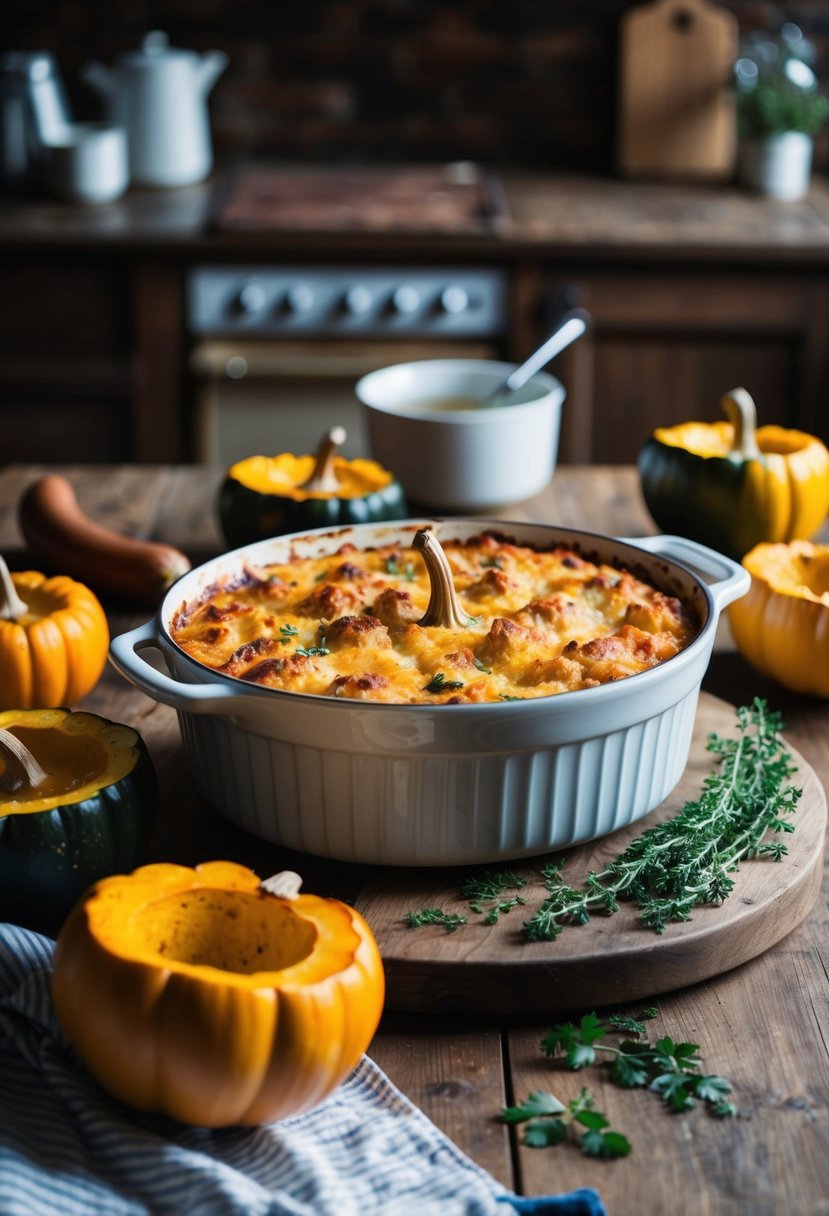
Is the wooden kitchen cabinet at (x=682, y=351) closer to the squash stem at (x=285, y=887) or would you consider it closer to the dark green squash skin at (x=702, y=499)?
the dark green squash skin at (x=702, y=499)

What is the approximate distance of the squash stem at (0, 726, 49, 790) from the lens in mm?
1246

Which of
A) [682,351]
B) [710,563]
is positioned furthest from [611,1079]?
[682,351]

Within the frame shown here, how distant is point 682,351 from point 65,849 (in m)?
2.80

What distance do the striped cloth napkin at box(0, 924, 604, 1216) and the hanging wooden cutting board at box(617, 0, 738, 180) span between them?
3.54 m

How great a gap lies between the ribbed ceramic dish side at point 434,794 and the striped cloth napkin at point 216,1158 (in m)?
0.22

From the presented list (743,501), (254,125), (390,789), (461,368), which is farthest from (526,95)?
(390,789)

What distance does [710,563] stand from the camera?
1628 mm

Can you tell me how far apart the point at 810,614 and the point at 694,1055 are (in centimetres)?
68

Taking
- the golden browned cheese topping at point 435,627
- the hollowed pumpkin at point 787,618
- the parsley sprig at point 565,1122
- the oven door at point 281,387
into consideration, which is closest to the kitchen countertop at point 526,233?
the oven door at point 281,387

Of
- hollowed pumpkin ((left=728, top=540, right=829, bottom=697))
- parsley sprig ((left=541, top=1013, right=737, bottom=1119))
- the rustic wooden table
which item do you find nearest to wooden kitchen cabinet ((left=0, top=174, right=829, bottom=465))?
hollowed pumpkin ((left=728, top=540, right=829, bottom=697))

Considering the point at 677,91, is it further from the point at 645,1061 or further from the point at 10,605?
the point at 645,1061

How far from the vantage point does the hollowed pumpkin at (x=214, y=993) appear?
96 centimetres

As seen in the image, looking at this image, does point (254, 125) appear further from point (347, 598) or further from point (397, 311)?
point (347, 598)

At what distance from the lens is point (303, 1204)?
97 cm
